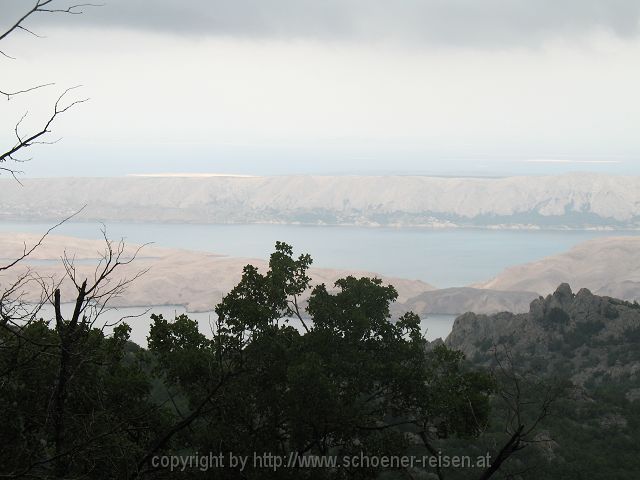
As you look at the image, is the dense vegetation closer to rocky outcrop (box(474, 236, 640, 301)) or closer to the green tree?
the green tree

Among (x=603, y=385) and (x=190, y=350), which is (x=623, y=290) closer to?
(x=603, y=385)

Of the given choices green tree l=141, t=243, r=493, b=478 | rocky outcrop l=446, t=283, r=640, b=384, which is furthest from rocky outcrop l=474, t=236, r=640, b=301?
green tree l=141, t=243, r=493, b=478

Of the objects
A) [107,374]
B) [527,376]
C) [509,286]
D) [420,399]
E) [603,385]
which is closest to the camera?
[107,374]

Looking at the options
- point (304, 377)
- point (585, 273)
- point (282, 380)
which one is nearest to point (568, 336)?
point (282, 380)

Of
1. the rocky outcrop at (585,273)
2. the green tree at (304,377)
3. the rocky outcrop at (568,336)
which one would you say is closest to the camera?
the green tree at (304,377)

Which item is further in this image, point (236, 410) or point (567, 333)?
point (567, 333)

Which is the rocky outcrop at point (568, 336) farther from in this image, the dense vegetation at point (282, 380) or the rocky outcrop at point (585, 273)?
the rocky outcrop at point (585, 273)

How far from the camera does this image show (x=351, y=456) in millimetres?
17000

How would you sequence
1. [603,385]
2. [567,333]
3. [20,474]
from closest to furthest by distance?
[20,474] < [603,385] < [567,333]

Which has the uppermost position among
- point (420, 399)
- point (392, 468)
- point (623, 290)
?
point (420, 399)

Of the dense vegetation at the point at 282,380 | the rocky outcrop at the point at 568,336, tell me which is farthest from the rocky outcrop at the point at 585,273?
the dense vegetation at the point at 282,380

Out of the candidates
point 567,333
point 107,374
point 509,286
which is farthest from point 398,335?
point 509,286

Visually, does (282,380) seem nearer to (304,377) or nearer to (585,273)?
(304,377)

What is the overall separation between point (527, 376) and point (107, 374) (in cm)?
3698
